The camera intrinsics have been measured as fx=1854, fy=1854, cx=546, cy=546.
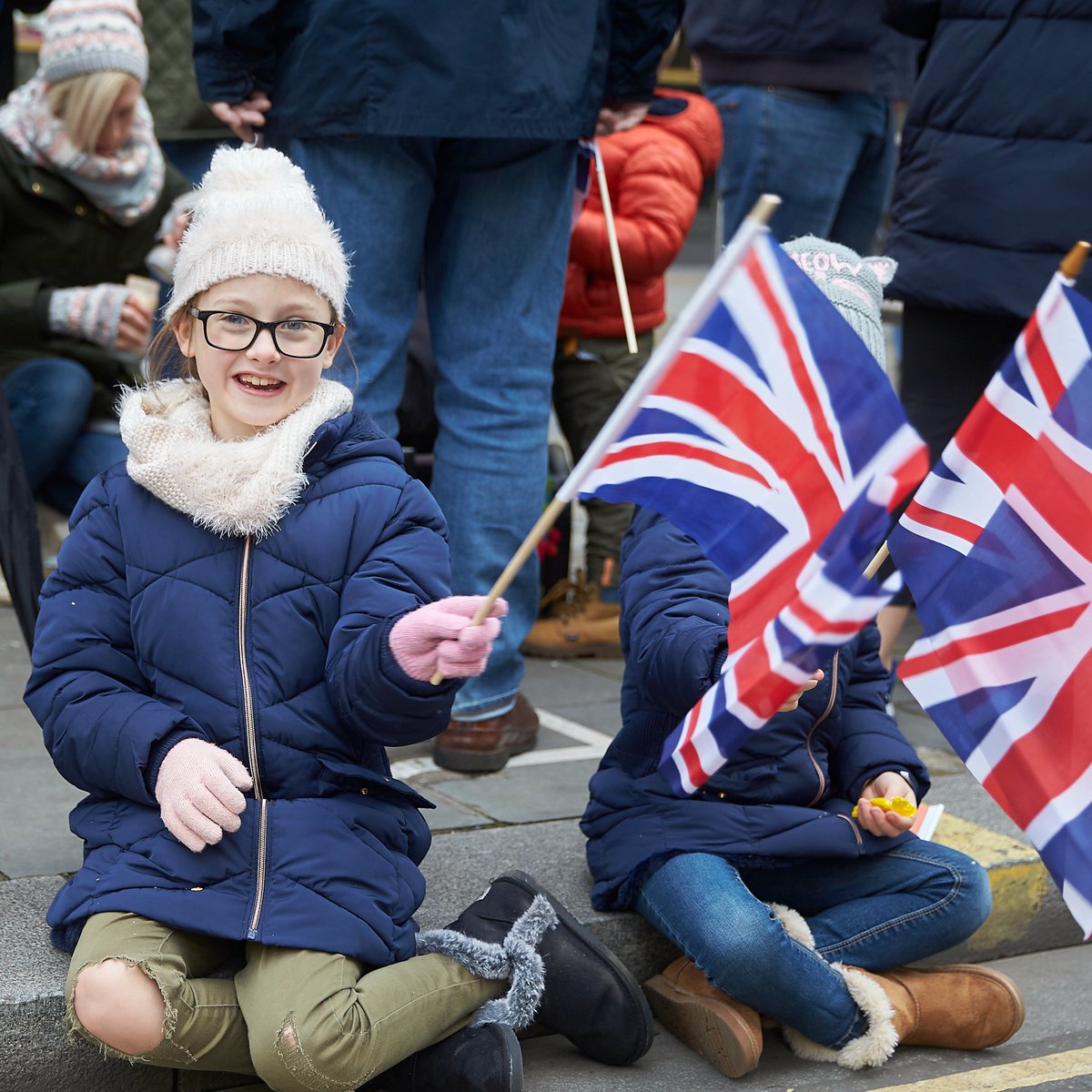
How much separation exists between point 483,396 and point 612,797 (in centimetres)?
110

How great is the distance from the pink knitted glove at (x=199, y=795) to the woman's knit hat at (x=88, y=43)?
2930 millimetres

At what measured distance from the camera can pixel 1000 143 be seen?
13.9 feet

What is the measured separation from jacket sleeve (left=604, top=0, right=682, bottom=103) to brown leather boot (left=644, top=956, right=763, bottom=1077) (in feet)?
6.39

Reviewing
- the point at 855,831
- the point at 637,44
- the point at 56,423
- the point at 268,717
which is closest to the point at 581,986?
the point at 855,831

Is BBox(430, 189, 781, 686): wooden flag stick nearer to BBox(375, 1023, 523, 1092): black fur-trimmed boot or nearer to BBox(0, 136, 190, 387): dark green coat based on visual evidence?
BBox(375, 1023, 523, 1092): black fur-trimmed boot

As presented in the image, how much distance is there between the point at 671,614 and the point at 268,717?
2.30 ft

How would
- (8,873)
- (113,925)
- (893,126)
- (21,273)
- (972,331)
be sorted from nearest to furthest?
(113,925) < (8,873) < (972,331) < (21,273) < (893,126)

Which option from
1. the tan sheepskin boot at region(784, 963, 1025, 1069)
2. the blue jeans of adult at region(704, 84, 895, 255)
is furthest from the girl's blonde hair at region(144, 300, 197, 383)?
the blue jeans of adult at region(704, 84, 895, 255)

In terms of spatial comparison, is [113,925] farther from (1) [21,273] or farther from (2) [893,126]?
(2) [893,126]

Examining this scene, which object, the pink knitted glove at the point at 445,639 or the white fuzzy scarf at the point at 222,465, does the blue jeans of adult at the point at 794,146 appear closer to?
the white fuzzy scarf at the point at 222,465

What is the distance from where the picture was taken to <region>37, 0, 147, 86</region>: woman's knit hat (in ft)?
16.6

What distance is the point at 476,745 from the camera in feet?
13.3

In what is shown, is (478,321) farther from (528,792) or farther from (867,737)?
(867,737)

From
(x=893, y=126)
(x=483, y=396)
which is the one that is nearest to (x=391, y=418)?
(x=483, y=396)
